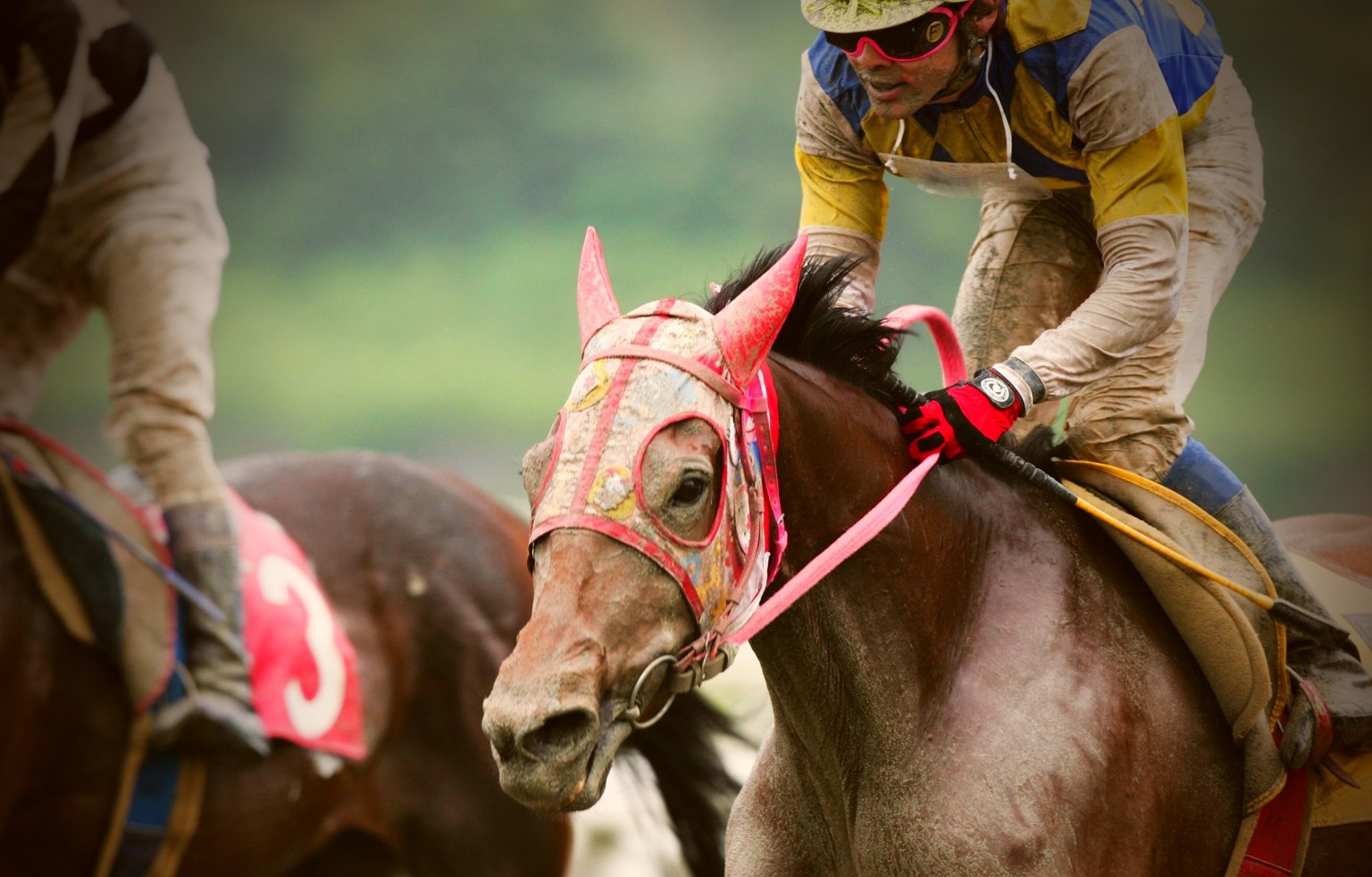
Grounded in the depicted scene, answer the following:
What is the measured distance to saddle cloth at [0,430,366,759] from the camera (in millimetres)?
3314

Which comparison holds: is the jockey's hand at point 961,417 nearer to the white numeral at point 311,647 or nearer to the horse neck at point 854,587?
the horse neck at point 854,587

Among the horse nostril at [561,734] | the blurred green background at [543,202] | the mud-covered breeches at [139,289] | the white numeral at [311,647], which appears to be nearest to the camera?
the horse nostril at [561,734]

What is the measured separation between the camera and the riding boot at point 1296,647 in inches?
98.2

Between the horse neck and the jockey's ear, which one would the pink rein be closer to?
the horse neck

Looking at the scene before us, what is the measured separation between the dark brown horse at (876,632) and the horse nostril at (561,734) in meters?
0.05

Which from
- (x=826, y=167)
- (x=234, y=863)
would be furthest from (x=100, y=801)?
(x=826, y=167)

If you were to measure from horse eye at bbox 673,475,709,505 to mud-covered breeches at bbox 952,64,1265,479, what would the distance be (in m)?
1.34

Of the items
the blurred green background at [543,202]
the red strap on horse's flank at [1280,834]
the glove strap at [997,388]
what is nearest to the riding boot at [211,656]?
the glove strap at [997,388]

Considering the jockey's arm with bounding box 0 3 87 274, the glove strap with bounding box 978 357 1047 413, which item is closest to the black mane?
the glove strap with bounding box 978 357 1047 413

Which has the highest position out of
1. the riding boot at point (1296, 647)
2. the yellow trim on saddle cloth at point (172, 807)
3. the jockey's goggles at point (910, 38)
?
the jockey's goggles at point (910, 38)

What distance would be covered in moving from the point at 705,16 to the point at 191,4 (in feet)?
10.7

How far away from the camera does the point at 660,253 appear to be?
28.0 feet

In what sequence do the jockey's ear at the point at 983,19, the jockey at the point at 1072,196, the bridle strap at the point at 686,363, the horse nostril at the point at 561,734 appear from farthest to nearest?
the jockey's ear at the point at 983,19, the jockey at the point at 1072,196, the bridle strap at the point at 686,363, the horse nostril at the point at 561,734

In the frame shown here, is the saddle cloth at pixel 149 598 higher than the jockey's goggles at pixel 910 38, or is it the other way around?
the jockey's goggles at pixel 910 38
